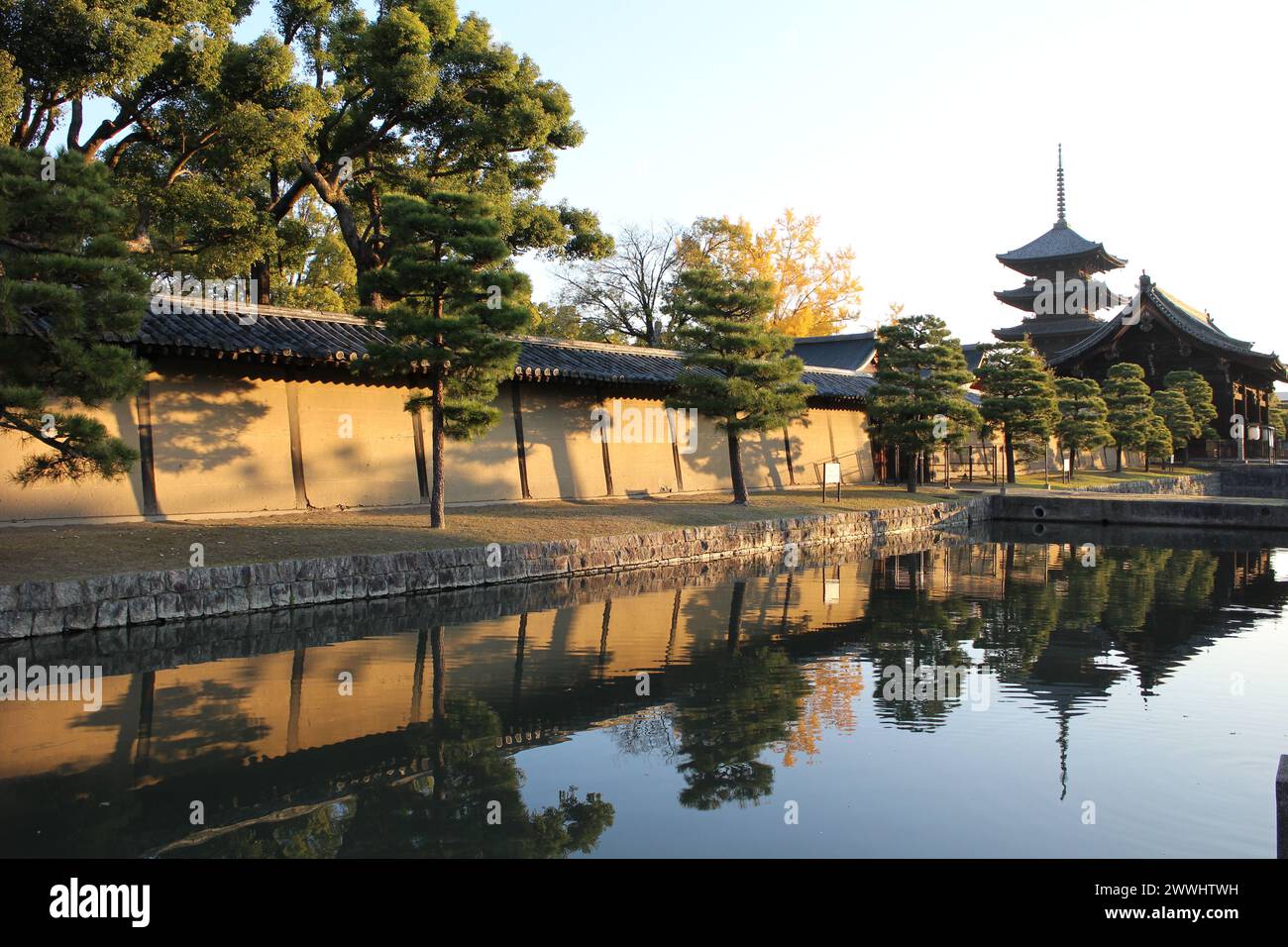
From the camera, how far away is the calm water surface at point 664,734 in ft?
19.2

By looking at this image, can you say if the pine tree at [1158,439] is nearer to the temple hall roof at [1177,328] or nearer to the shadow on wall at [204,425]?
the temple hall roof at [1177,328]

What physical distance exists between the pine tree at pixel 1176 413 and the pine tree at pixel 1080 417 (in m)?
7.23

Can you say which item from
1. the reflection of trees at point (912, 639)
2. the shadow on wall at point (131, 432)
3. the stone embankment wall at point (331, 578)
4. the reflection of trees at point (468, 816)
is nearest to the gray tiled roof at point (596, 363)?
the stone embankment wall at point (331, 578)

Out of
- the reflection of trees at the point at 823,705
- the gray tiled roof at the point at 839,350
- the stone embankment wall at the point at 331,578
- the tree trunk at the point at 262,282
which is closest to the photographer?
the reflection of trees at the point at 823,705

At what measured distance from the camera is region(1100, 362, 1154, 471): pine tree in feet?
126

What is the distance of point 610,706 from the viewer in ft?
28.4

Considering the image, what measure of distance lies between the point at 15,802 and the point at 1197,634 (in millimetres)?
11825

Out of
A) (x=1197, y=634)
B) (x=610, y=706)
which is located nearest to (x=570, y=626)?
(x=610, y=706)

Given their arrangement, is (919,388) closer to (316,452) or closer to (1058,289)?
(316,452)

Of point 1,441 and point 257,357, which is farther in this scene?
point 257,357

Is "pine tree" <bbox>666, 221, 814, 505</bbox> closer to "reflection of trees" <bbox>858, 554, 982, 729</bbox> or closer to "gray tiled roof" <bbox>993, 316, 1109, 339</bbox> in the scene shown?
"reflection of trees" <bbox>858, 554, 982, 729</bbox>

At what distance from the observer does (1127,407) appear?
3894 cm
